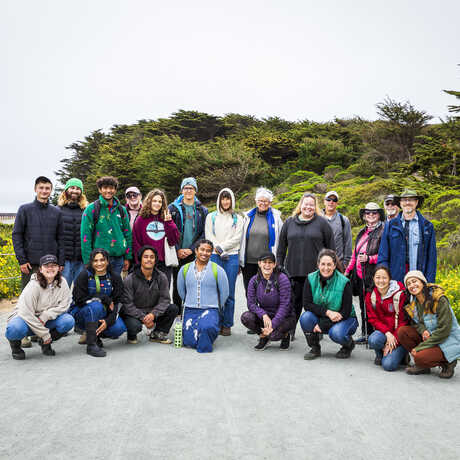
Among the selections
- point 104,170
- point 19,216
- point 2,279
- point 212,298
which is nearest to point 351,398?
point 212,298

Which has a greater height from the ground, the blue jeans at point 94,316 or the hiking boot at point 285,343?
the blue jeans at point 94,316

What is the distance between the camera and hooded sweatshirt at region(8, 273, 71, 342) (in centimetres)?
558

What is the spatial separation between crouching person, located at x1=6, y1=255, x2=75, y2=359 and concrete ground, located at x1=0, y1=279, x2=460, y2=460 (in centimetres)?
24

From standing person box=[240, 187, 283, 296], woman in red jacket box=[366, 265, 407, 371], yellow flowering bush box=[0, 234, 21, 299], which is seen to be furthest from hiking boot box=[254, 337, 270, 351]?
yellow flowering bush box=[0, 234, 21, 299]

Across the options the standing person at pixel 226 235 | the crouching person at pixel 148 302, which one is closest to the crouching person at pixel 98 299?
the crouching person at pixel 148 302

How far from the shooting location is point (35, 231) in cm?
642

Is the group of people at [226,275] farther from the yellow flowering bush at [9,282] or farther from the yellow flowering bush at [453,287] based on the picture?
the yellow flowering bush at [9,282]

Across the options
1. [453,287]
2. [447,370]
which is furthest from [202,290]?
[453,287]

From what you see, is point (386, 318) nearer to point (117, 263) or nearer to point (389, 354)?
point (389, 354)

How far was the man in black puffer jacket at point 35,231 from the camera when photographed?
21.0 feet

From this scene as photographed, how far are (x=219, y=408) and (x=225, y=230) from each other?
3.62 m

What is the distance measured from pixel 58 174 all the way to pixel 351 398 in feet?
151

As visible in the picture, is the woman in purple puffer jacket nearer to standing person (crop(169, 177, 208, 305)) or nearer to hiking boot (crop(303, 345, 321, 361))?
hiking boot (crop(303, 345, 321, 361))

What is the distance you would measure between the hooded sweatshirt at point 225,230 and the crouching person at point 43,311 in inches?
93.2
